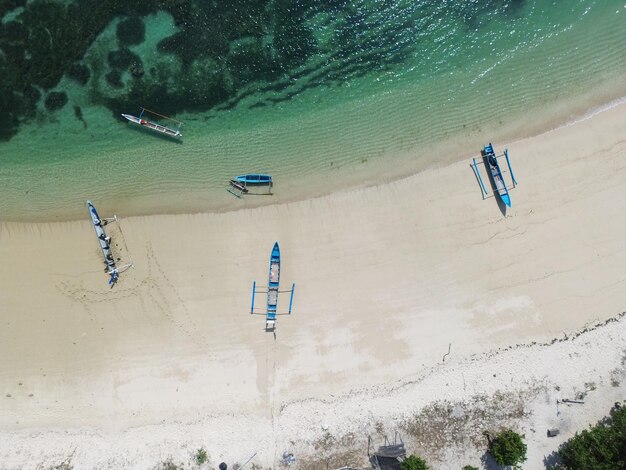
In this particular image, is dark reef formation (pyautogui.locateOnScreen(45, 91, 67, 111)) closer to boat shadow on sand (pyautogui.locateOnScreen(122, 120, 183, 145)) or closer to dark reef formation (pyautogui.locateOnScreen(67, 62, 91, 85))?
dark reef formation (pyautogui.locateOnScreen(67, 62, 91, 85))

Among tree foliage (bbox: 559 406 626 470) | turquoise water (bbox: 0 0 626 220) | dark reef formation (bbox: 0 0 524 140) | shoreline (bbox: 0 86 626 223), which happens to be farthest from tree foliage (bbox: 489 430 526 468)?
dark reef formation (bbox: 0 0 524 140)

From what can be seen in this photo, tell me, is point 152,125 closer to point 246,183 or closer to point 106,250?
point 246,183

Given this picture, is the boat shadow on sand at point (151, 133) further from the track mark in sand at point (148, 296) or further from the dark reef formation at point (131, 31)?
the track mark in sand at point (148, 296)

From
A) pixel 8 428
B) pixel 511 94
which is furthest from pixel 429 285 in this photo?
pixel 8 428

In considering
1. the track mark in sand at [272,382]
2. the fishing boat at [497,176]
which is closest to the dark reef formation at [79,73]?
the track mark in sand at [272,382]

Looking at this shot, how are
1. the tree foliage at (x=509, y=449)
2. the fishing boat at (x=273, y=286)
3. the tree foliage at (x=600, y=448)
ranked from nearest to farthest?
the tree foliage at (x=600, y=448) → the tree foliage at (x=509, y=449) → the fishing boat at (x=273, y=286)

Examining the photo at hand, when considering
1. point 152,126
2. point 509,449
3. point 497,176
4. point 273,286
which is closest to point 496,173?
point 497,176
